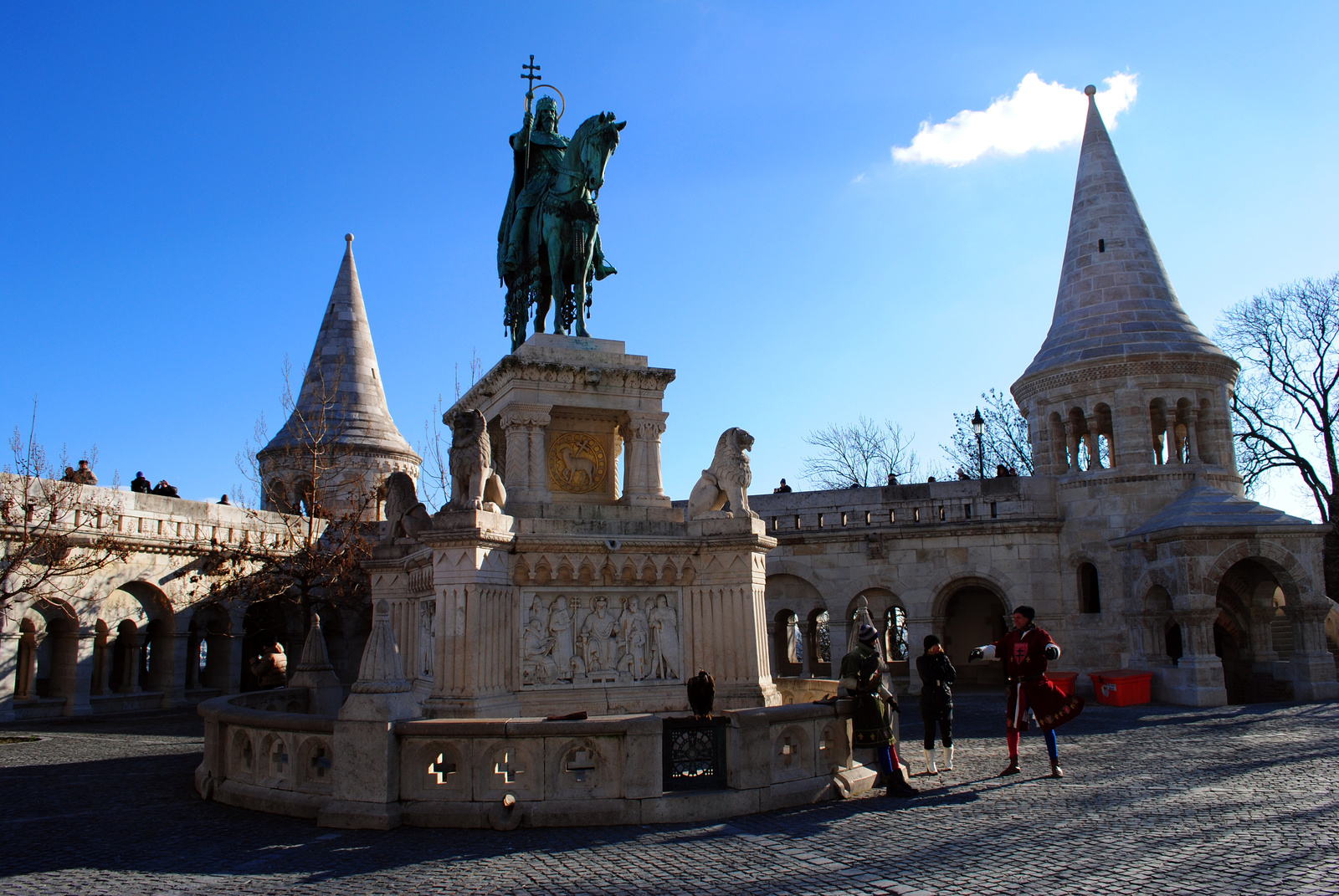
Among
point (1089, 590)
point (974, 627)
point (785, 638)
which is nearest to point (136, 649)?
point (785, 638)

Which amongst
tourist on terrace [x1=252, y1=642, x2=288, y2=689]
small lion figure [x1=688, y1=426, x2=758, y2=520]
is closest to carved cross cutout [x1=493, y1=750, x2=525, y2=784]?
small lion figure [x1=688, y1=426, x2=758, y2=520]

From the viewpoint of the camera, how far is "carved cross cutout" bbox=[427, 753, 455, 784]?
245 inches

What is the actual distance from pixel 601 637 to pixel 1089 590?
14612 millimetres

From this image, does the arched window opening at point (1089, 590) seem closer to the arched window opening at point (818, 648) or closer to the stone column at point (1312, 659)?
the stone column at point (1312, 659)

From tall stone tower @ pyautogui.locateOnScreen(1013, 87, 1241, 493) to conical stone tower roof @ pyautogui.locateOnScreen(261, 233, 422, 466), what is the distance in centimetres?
1712

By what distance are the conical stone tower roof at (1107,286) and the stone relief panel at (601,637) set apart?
46.4 feet

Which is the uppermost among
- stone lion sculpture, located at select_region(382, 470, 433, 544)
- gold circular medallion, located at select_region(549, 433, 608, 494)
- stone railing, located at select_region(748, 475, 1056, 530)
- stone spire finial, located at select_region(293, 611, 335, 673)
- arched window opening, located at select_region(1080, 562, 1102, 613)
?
stone railing, located at select_region(748, 475, 1056, 530)

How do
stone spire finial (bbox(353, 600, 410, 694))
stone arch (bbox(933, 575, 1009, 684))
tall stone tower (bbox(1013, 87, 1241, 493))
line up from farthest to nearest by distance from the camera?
stone arch (bbox(933, 575, 1009, 684)), tall stone tower (bbox(1013, 87, 1241, 493)), stone spire finial (bbox(353, 600, 410, 694))

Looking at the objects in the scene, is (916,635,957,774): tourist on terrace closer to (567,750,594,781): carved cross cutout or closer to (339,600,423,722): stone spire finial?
(567,750,594,781): carved cross cutout

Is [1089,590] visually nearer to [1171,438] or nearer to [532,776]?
[1171,438]

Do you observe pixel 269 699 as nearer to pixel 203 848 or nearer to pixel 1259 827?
pixel 203 848

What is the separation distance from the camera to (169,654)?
19797mm

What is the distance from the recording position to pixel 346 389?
27.1 metres

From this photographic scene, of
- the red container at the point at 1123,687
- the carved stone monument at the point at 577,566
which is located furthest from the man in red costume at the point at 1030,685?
the red container at the point at 1123,687
